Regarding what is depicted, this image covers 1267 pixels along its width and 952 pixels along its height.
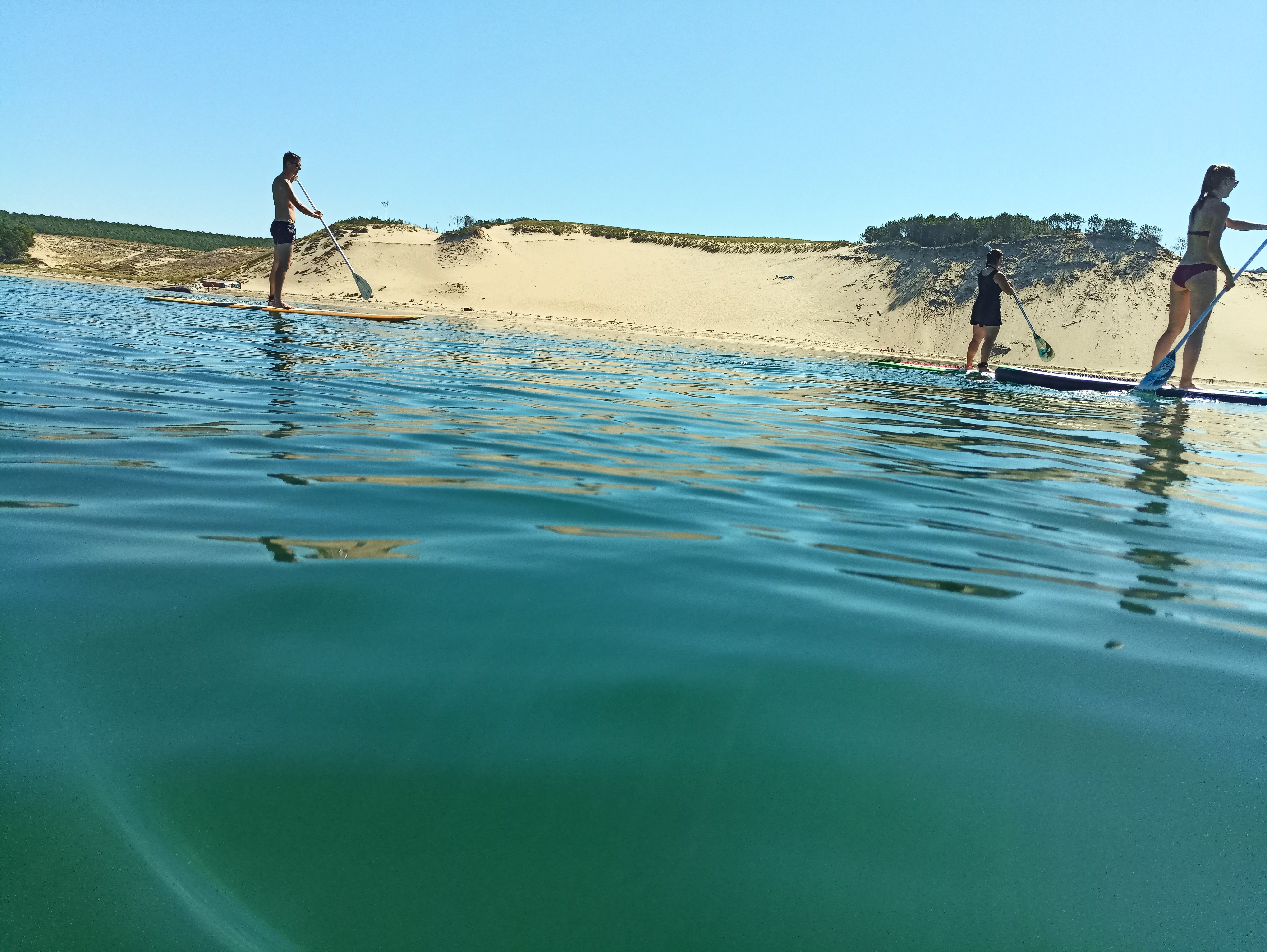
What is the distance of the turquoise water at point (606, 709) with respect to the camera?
98 centimetres

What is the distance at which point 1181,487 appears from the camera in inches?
154

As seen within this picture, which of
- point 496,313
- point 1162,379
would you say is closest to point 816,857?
point 1162,379

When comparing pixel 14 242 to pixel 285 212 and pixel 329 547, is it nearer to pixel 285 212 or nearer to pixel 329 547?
pixel 285 212

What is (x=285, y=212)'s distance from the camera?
11867mm

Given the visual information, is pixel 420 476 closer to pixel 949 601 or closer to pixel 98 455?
pixel 98 455

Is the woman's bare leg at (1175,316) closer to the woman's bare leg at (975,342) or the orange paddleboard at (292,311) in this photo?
the woman's bare leg at (975,342)

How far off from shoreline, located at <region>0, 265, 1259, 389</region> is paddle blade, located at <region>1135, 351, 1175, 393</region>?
24.8 feet

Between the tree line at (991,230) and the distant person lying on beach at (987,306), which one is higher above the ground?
the tree line at (991,230)

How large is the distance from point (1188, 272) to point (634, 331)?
15.9 metres

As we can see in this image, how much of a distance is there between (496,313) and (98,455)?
88.0 feet

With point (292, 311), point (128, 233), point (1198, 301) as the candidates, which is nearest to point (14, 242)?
point (128, 233)

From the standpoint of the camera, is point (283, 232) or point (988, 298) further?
point (283, 232)

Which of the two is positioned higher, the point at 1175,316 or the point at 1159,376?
the point at 1175,316

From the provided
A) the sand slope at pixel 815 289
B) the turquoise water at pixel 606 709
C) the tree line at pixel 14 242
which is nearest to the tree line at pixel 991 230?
the sand slope at pixel 815 289
